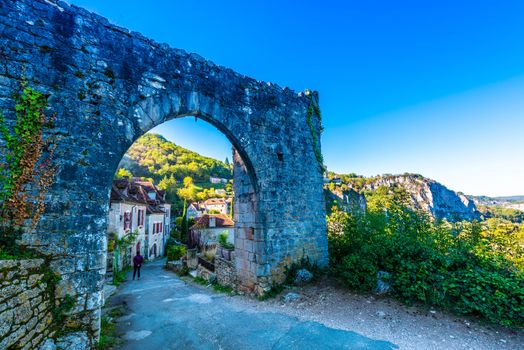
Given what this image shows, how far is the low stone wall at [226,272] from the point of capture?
7.78 m

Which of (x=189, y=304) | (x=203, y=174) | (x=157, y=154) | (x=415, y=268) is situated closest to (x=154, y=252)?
(x=189, y=304)

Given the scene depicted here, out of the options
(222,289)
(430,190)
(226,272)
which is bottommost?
(222,289)

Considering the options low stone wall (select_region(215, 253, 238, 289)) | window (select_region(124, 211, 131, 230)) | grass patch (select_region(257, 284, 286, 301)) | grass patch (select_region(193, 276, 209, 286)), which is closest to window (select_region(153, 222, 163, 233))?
window (select_region(124, 211, 131, 230))

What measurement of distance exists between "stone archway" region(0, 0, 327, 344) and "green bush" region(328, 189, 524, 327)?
159cm

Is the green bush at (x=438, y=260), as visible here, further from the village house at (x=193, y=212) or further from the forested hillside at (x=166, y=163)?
the forested hillside at (x=166, y=163)

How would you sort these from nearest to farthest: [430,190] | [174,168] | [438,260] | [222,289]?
[438,260], [222,289], [174,168], [430,190]

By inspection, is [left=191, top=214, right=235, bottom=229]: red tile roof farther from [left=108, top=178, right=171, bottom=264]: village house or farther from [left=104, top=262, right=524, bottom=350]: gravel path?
[left=104, top=262, right=524, bottom=350]: gravel path

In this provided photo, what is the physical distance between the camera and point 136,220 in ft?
64.7

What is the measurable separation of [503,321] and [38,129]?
8.64m

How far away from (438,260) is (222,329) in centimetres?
508

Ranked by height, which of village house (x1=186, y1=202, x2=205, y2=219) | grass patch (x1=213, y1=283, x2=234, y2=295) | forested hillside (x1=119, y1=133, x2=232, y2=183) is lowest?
grass patch (x1=213, y1=283, x2=234, y2=295)

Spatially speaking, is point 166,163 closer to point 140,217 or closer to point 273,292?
point 140,217

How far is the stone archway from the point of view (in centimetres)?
404

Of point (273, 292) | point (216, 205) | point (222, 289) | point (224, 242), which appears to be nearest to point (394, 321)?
point (273, 292)
